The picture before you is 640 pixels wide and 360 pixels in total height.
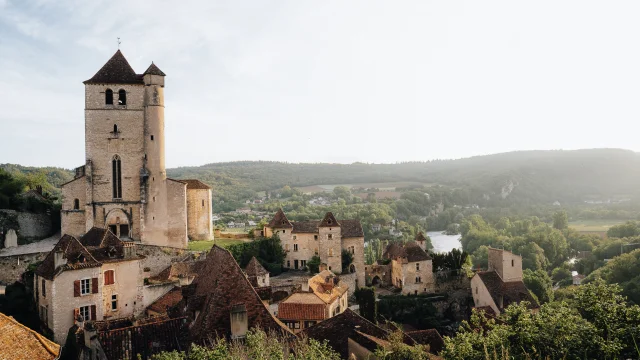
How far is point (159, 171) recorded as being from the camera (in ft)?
141

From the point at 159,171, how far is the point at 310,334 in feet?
92.8

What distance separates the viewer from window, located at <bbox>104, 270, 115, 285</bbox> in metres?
28.5

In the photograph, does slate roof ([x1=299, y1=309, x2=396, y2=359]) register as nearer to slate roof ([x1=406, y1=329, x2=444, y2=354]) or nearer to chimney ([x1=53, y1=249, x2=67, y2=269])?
slate roof ([x1=406, y1=329, x2=444, y2=354])

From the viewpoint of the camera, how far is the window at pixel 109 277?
2849 centimetres

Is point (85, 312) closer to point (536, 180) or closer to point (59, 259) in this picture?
point (59, 259)

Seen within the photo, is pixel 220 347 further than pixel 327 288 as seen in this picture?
No

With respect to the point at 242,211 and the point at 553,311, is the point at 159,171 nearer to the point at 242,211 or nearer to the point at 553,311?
the point at 553,311

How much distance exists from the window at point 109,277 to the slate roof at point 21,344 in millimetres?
15691

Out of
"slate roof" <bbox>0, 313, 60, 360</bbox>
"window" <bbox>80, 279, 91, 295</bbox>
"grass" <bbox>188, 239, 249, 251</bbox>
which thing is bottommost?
"grass" <bbox>188, 239, 249, 251</bbox>

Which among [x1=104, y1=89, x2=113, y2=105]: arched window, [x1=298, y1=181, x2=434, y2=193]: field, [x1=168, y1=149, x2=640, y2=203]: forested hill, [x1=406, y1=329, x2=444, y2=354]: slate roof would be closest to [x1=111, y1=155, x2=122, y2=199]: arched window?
[x1=104, y1=89, x2=113, y2=105]: arched window

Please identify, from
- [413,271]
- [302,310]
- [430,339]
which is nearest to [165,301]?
[302,310]

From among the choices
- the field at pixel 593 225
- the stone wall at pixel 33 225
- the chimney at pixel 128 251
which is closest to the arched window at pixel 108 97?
the stone wall at pixel 33 225

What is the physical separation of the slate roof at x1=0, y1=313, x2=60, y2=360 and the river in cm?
8654

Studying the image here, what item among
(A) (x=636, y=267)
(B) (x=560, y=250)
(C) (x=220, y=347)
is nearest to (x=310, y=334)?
(C) (x=220, y=347)
